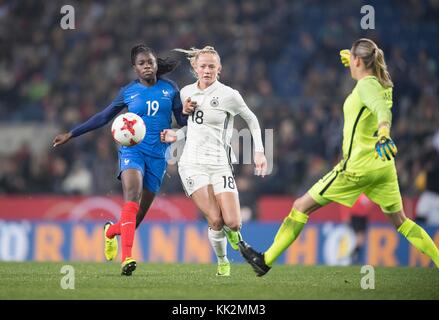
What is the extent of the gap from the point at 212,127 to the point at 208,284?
1.74m

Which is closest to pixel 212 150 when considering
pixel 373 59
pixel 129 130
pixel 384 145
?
pixel 129 130

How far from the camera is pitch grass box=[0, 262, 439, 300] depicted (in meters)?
7.64

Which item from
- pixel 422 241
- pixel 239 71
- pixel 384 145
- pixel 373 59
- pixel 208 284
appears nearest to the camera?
pixel 384 145

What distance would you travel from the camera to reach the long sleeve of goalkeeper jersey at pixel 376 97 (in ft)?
26.2

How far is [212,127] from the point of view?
9.49 metres

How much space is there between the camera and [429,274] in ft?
33.4

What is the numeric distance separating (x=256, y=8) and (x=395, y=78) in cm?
514

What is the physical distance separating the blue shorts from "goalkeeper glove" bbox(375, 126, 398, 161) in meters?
2.78

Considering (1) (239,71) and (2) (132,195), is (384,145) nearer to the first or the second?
(2) (132,195)

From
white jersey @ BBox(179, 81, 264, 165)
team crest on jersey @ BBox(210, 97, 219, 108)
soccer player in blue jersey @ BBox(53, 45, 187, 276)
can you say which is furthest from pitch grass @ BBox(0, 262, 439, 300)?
team crest on jersey @ BBox(210, 97, 219, 108)

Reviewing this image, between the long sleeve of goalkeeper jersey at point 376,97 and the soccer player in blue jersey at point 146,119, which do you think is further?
the soccer player in blue jersey at point 146,119

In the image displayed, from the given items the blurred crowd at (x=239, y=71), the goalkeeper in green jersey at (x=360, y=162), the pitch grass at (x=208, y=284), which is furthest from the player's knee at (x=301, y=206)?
the blurred crowd at (x=239, y=71)

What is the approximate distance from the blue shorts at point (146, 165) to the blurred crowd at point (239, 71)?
6810 millimetres

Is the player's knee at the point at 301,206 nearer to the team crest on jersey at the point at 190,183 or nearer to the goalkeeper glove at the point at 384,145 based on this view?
the goalkeeper glove at the point at 384,145
